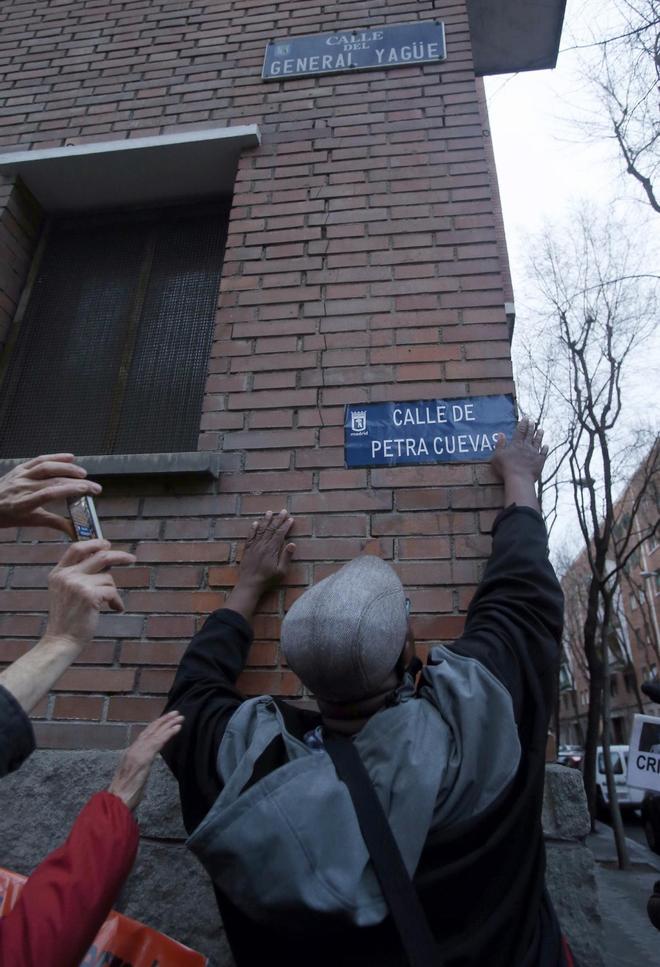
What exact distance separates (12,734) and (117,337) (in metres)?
2.44

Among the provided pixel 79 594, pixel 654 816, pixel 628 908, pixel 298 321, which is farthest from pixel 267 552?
pixel 628 908

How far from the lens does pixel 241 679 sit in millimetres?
2209

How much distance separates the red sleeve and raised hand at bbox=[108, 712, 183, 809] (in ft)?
0.31

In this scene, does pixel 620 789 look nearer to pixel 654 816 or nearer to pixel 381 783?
pixel 654 816

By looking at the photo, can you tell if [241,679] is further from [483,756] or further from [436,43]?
[436,43]

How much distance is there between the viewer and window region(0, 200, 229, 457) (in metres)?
3.08

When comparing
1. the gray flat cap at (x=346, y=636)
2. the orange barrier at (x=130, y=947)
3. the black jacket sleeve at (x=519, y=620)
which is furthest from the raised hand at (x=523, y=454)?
the orange barrier at (x=130, y=947)

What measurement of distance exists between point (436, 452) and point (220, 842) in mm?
1606

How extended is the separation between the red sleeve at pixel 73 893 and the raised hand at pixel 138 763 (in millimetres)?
95

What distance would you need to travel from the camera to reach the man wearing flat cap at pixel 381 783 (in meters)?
1.16

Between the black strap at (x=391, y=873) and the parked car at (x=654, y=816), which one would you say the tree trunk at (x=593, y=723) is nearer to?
the parked car at (x=654, y=816)

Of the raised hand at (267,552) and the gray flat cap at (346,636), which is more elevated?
the raised hand at (267,552)

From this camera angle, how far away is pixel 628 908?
6734 millimetres

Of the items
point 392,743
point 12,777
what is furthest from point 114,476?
point 392,743
